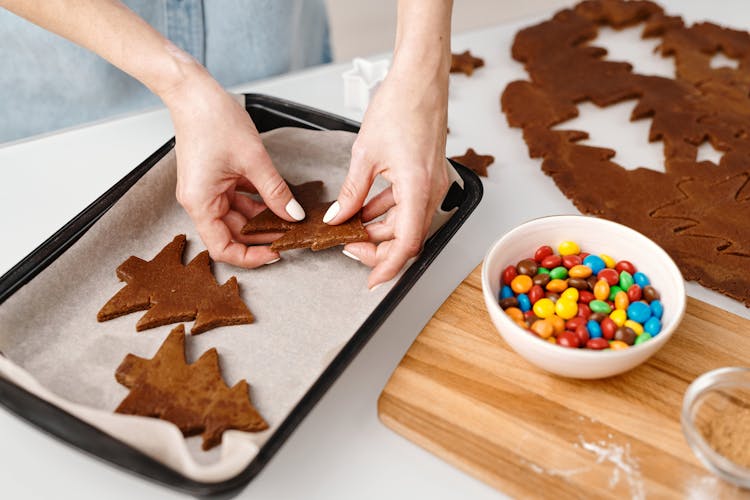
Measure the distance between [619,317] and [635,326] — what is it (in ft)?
0.09

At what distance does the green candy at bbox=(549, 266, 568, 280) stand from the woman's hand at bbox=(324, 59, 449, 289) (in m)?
0.22

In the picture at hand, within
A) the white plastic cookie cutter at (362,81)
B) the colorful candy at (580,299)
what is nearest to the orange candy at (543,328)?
the colorful candy at (580,299)

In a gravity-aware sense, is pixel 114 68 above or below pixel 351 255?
above

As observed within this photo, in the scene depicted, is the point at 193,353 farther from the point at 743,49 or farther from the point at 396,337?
the point at 743,49

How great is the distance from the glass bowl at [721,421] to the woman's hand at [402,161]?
468 millimetres

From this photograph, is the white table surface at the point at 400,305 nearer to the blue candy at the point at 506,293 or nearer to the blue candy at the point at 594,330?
the blue candy at the point at 506,293

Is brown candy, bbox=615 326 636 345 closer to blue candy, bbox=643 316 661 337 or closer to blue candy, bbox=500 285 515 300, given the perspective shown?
blue candy, bbox=643 316 661 337

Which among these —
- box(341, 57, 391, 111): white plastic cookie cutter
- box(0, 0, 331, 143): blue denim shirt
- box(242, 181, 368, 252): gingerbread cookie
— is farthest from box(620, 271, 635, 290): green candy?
box(0, 0, 331, 143): blue denim shirt

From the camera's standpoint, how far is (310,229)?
1.13 meters

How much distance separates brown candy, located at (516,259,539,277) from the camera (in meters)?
1.03

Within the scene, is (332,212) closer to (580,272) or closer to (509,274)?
(509,274)

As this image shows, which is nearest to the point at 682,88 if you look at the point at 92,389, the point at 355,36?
the point at 92,389

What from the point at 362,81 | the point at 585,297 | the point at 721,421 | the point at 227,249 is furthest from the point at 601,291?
the point at 362,81

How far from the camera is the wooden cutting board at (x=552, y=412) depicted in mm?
846
